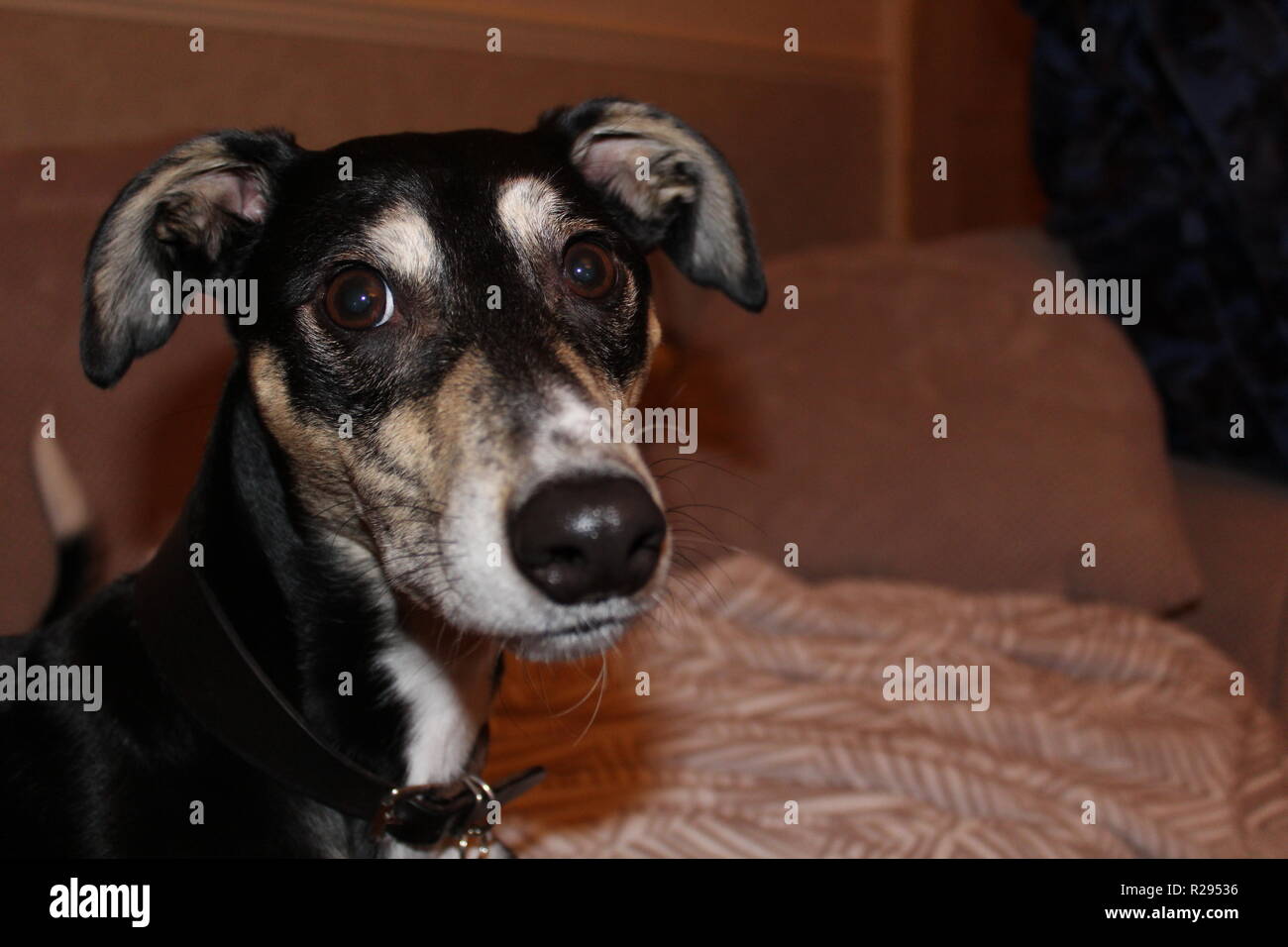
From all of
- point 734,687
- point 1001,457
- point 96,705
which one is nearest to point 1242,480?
point 1001,457

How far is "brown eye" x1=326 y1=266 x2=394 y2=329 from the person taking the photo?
1.64 m

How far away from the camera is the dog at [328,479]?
5.07 ft

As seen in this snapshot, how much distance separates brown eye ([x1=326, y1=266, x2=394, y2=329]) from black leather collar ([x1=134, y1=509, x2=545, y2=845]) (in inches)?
15.4

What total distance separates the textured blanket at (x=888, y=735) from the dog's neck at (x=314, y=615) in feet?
1.03

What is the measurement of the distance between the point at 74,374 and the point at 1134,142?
282 centimetres

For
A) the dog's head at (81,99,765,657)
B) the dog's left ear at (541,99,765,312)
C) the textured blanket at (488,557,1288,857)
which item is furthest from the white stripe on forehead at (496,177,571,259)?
the textured blanket at (488,557,1288,857)

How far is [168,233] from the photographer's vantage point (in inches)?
69.5
